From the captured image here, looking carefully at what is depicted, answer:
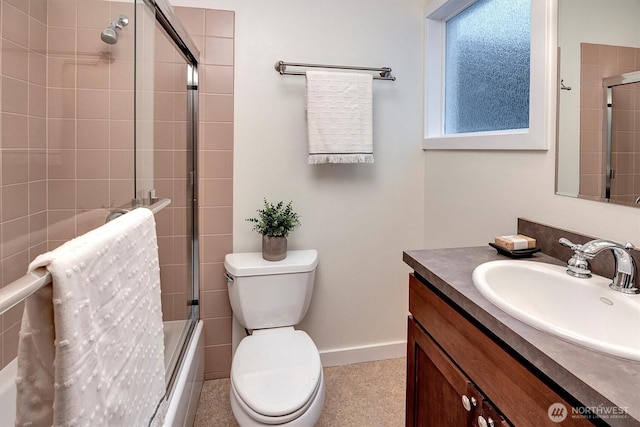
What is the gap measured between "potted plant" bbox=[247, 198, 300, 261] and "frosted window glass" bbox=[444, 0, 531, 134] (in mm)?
1015

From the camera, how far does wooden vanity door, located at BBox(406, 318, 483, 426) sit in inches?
34.7

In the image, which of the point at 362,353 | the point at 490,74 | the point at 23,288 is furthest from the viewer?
the point at 362,353

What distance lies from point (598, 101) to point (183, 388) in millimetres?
1678

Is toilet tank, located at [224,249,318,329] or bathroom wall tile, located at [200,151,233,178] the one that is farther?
bathroom wall tile, located at [200,151,233,178]

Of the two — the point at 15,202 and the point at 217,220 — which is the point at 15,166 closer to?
the point at 15,202

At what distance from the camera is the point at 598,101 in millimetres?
1072

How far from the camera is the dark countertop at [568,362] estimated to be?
20.5 inches

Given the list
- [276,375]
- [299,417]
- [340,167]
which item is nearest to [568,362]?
[299,417]

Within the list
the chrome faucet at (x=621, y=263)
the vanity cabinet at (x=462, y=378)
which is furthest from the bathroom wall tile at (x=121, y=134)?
the chrome faucet at (x=621, y=263)

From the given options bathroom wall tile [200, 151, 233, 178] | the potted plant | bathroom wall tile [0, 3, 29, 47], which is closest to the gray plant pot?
the potted plant

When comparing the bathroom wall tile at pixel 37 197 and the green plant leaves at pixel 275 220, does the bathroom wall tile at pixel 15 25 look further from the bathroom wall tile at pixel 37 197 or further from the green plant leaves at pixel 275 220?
the green plant leaves at pixel 275 220

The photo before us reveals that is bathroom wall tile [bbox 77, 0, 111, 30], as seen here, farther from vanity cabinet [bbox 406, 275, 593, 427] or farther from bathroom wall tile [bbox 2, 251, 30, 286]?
vanity cabinet [bbox 406, 275, 593, 427]

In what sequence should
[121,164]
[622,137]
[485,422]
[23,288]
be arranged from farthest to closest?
[121,164] < [622,137] < [485,422] < [23,288]

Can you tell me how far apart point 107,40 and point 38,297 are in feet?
3.72
